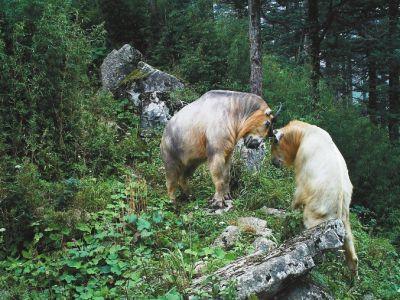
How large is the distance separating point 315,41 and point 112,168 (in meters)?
8.89

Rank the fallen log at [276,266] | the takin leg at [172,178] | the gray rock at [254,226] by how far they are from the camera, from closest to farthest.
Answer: the fallen log at [276,266] → the gray rock at [254,226] → the takin leg at [172,178]

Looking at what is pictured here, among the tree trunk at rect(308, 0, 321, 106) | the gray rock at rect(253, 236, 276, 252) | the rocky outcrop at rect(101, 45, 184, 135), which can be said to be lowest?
the gray rock at rect(253, 236, 276, 252)

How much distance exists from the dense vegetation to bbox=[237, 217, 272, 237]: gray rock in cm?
→ 18

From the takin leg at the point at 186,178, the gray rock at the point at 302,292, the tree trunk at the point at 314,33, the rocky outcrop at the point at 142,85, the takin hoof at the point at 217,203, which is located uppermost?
the tree trunk at the point at 314,33

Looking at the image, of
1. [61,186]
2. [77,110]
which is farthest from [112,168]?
[61,186]

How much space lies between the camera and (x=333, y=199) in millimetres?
5359

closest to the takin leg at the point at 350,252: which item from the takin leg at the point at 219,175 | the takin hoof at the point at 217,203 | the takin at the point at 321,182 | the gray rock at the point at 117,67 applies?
the takin at the point at 321,182

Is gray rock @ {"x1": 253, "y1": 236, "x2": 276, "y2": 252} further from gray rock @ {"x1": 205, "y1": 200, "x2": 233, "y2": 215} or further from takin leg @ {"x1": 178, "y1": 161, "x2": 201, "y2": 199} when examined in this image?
takin leg @ {"x1": 178, "y1": 161, "x2": 201, "y2": 199}

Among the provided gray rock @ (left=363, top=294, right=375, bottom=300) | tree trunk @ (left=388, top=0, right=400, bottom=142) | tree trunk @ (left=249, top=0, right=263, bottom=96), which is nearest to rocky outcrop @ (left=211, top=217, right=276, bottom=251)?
gray rock @ (left=363, top=294, right=375, bottom=300)

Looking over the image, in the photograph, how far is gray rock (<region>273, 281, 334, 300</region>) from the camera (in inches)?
171

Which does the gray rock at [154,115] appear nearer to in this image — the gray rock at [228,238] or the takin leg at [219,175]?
the takin leg at [219,175]

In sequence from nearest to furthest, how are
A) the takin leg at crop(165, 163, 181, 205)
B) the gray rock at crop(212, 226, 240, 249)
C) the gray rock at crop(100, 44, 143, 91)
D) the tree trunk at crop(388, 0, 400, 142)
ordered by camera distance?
the gray rock at crop(212, 226, 240, 249) → the takin leg at crop(165, 163, 181, 205) → the gray rock at crop(100, 44, 143, 91) → the tree trunk at crop(388, 0, 400, 142)

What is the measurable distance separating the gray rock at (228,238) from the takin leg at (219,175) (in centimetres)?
101

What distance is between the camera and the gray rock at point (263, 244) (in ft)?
17.8
